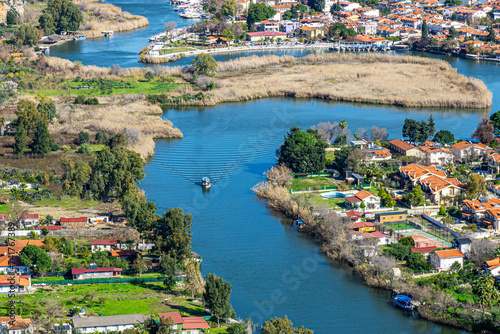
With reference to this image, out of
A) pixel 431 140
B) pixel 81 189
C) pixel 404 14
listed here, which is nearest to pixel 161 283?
pixel 81 189

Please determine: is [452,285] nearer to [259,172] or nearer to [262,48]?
[259,172]

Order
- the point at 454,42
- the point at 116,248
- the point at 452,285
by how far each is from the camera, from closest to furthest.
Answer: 1. the point at 452,285
2. the point at 116,248
3. the point at 454,42

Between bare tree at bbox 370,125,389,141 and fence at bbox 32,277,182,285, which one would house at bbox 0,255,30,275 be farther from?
bare tree at bbox 370,125,389,141

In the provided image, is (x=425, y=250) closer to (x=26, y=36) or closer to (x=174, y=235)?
(x=174, y=235)

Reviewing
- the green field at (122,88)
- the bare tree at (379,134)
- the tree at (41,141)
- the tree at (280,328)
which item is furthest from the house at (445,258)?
the green field at (122,88)

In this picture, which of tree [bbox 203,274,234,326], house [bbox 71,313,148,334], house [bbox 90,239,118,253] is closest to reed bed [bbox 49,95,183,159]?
house [bbox 90,239,118,253]

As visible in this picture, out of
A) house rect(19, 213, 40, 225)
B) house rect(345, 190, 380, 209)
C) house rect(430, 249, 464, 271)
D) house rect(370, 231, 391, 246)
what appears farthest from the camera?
house rect(345, 190, 380, 209)
